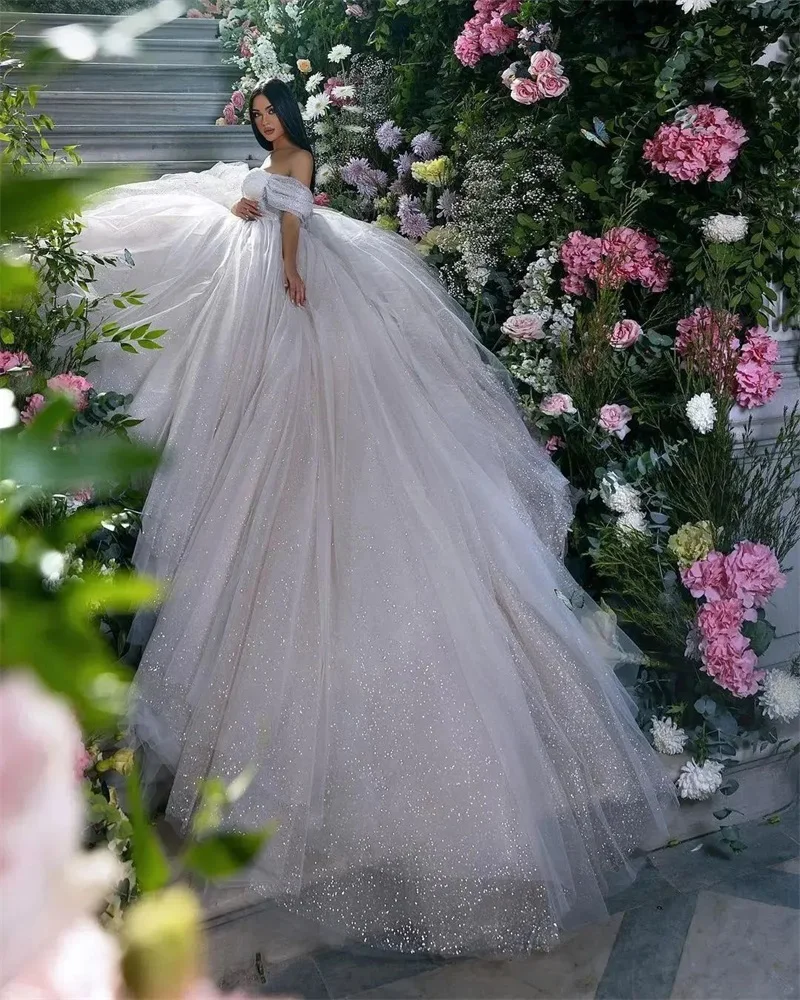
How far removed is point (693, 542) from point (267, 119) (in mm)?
1850

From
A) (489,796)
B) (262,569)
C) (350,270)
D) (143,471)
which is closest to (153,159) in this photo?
(350,270)

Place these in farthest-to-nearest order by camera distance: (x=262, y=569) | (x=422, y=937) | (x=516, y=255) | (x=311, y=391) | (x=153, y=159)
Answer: (x=153, y=159) < (x=516, y=255) < (x=311, y=391) < (x=262, y=569) < (x=422, y=937)

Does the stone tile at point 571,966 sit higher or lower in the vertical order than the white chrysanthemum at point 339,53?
lower

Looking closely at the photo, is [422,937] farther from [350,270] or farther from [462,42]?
[462,42]

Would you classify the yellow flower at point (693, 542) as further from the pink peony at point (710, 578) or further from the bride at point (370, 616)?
the bride at point (370, 616)

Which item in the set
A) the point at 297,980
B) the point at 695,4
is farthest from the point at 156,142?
the point at 297,980

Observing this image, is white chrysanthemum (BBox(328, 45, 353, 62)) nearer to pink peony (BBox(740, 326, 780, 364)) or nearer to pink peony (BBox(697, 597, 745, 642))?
pink peony (BBox(740, 326, 780, 364))

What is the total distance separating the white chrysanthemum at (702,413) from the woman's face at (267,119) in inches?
62.8

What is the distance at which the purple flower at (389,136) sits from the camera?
12.7 ft

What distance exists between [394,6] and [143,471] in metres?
3.90

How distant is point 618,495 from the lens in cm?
259

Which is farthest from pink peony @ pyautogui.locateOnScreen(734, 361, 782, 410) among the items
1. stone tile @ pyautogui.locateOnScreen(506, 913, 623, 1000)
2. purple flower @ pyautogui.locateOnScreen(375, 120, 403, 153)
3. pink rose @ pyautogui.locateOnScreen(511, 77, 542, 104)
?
purple flower @ pyautogui.locateOnScreen(375, 120, 403, 153)

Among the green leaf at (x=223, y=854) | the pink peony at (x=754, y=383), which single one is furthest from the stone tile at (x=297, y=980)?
the green leaf at (x=223, y=854)

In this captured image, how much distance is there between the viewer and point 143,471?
0.24 metres
